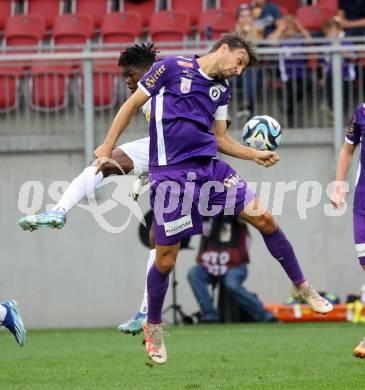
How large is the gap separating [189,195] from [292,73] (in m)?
7.41

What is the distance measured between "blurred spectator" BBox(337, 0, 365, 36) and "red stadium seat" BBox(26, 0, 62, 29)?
14.3 ft

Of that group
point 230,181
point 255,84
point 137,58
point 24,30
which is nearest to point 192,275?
point 255,84

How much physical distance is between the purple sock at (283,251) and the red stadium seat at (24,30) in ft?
29.1

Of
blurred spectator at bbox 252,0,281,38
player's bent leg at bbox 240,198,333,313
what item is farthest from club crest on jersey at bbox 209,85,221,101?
Result: blurred spectator at bbox 252,0,281,38

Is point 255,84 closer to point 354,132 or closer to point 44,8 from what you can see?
point 44,8

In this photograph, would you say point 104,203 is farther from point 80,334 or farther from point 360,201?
point 360,201

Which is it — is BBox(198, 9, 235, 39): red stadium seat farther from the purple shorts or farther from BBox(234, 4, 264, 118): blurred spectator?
the purple shorts

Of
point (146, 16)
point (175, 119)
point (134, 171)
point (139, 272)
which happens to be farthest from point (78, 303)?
point (175, 119)

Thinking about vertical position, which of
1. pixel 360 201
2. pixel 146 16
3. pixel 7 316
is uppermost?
pixel 146 16

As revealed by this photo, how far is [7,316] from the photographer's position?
8.59 m

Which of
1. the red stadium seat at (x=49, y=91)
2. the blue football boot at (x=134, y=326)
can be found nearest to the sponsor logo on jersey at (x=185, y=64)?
the blue football boot at (x=134, y=326)

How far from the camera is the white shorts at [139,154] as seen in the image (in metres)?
9.05

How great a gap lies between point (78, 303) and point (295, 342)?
4798mm

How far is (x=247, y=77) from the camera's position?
596 inches
